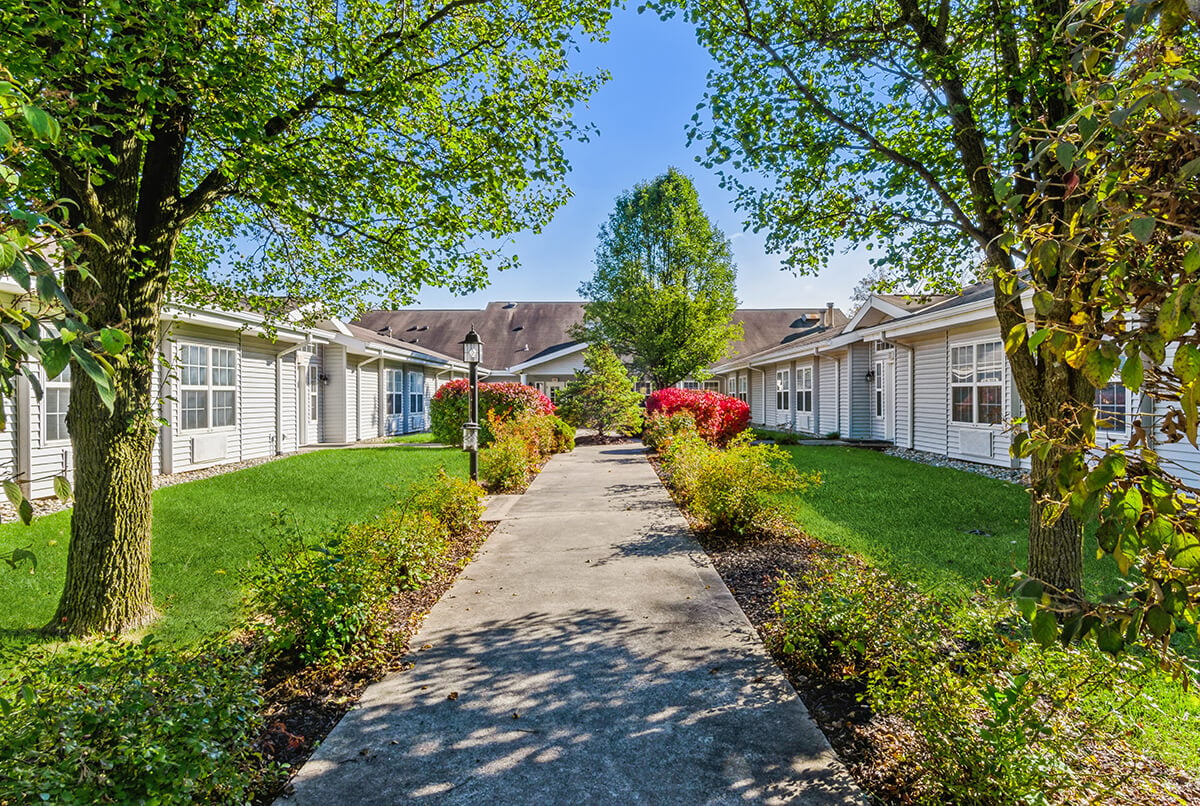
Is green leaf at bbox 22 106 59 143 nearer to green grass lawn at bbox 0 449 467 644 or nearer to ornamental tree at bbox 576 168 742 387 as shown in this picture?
green grass lawn at bbox 0 449 467 644

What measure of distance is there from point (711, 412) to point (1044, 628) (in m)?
14.2

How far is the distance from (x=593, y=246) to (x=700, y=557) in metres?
23.7

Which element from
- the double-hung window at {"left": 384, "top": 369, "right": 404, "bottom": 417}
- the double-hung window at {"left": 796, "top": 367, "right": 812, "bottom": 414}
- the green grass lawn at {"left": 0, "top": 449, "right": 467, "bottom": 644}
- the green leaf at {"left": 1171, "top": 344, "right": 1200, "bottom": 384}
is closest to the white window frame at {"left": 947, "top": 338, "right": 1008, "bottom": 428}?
→ the double-hung window at {"left": 796, "top": 367, "right": 812, "bottom": 414}

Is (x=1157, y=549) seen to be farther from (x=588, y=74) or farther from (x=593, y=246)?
(x=593, y=246)

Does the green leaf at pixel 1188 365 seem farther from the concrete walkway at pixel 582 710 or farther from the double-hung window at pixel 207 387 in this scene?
the double-hung window at pixel 207 387

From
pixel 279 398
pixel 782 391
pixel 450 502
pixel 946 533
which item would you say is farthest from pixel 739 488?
pixel 782 391

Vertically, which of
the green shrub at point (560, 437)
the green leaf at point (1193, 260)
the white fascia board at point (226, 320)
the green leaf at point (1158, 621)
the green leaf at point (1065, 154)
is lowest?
the green shrub at point (560, 437)

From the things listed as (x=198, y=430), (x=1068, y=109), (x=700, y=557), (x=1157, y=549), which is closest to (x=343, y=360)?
(x=198, y=430)

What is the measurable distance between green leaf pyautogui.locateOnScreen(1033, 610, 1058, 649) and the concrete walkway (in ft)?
4.87

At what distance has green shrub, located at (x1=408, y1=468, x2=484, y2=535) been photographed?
6.69 meters

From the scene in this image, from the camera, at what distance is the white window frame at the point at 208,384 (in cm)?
1155

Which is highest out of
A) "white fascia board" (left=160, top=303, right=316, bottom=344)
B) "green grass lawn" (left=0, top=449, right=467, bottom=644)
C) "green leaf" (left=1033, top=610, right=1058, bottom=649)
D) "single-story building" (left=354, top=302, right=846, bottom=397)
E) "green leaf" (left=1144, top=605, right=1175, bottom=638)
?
"single-story building" (left=354, top=302, right=846, bottom=397)

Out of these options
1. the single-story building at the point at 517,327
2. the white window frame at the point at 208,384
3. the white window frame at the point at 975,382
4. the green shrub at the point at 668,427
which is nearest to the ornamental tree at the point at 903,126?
the white window frame at the point at 975,382

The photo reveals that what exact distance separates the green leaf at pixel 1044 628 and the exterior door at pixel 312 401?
18.2 m
